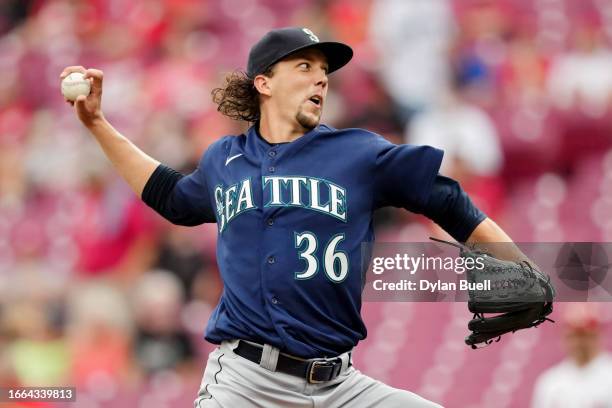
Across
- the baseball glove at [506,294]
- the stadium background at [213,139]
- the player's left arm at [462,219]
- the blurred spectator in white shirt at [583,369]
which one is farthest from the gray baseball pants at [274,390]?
the stadium background at [213,139]

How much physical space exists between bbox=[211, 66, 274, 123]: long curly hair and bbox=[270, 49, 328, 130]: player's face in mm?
205

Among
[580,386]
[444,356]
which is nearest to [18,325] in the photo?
[444,356]

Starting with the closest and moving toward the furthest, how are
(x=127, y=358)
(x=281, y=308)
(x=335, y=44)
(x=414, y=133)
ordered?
(x=281, y=308), (x=335, y=44), (x=127, y=358), (x=414, y=133)

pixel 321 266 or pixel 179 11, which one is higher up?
pixel 179 11

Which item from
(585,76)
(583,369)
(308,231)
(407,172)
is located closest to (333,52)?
(407,172)

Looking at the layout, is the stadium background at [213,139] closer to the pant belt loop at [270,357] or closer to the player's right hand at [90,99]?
the player's right hand at [90,99]

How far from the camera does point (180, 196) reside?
4.27 m

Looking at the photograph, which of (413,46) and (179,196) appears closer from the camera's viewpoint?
(179,196)

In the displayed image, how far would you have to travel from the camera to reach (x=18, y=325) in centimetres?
782

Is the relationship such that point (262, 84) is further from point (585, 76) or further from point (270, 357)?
point (585, 76)

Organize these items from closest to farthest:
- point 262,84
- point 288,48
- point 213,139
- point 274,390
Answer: point 274,390, point 288,48, point 262,84, point 213,139

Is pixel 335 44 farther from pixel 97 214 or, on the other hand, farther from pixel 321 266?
pixel 97 214

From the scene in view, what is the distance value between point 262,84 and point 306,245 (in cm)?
70

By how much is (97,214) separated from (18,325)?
4.04ft
